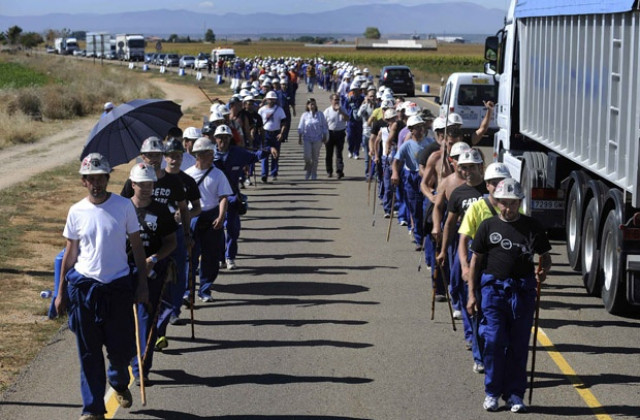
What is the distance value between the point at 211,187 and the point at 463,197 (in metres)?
3.48

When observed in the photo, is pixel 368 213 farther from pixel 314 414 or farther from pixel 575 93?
pixel 314 414

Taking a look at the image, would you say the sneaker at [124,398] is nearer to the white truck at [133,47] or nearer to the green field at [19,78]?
the green field at [19,78]

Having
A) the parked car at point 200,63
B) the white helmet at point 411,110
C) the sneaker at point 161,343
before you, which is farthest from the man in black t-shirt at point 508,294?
the parked car at point 200,63

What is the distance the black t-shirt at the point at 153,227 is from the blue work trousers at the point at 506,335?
2528 millimetres

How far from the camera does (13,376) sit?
10.0 metres

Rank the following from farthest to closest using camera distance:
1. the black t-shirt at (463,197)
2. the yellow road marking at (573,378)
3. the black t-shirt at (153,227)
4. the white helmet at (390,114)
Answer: the white helmet at (390,114), the black t-shirt at (463,197), the black t-shirt at (153,227), the yellow road marking at (573,378)

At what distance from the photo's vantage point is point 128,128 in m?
12.4

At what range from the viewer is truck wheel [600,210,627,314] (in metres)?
11.8

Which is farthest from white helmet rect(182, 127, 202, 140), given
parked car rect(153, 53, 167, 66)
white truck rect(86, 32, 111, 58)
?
white truck rect(86, 32, 111, 58)

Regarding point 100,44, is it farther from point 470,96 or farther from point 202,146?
point 202,146

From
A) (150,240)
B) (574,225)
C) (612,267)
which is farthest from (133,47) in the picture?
(150,240)

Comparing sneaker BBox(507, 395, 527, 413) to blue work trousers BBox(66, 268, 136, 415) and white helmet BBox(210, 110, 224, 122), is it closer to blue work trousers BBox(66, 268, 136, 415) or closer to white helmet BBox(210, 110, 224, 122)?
blue work trousers BBox(66, 268, 136, 415)

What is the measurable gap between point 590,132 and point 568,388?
4463mm

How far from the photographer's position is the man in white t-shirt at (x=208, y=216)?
503 inches
